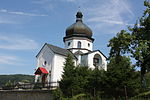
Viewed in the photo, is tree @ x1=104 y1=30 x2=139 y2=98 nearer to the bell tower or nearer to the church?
the church

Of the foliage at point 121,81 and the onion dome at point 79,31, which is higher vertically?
the onion dome at point 79,31

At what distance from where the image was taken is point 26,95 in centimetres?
2316

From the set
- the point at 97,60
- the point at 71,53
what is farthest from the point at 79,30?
the point at 97,60

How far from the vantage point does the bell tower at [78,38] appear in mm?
36438

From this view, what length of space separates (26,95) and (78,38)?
647 inches

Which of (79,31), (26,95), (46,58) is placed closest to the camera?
(26,95)

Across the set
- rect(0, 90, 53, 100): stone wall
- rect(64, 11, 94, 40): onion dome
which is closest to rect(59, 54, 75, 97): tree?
rect(0, 90, 53, 100): stone wall

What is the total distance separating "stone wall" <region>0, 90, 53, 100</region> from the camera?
21278mm

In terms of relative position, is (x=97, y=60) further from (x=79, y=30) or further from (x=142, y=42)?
(x=142, y=42)

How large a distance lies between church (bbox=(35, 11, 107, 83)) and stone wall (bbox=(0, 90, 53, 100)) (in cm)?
613

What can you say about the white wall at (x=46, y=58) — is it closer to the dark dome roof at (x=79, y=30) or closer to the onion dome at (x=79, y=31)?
the onion dome at (x=79, y=31)

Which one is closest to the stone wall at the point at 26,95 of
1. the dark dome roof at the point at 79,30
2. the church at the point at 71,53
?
the church at the point at 71,53

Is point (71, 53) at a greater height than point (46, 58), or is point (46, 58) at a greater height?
point (71, 53)

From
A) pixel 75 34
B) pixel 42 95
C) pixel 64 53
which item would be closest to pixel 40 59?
pixel 64 53
